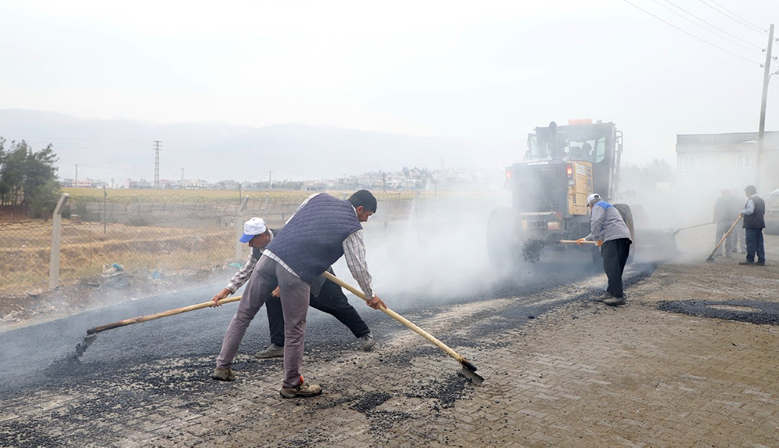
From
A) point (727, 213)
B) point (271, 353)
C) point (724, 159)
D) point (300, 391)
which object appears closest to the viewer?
point (300, 391)

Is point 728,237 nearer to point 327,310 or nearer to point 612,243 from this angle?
point 612,243

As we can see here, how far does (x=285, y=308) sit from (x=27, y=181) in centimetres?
2379

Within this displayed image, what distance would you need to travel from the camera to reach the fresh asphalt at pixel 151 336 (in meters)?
4.95

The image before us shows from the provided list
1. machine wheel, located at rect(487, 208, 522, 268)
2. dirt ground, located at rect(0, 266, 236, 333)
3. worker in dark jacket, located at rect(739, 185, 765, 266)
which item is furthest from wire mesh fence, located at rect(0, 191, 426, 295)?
worker in dark jacket, located at rect(739, 185, 765, 266)

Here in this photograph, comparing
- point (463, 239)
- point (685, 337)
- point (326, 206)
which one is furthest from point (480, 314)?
point (463, 239)

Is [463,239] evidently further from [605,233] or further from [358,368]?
[358,368]

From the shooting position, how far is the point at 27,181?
23391 mm

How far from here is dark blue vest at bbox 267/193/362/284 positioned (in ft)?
14.5

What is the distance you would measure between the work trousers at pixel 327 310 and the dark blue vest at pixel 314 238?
1065 mm

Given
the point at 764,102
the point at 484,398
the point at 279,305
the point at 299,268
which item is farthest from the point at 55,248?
the point at 764,102

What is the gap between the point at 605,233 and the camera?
8.30m

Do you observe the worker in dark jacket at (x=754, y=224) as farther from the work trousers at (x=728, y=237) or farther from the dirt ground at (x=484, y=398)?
the dirt ground at (x=484, y=398)

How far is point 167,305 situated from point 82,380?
3632mm

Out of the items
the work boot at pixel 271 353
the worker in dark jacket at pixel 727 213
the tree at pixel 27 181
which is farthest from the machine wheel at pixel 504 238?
the tree at pixel 27 181
